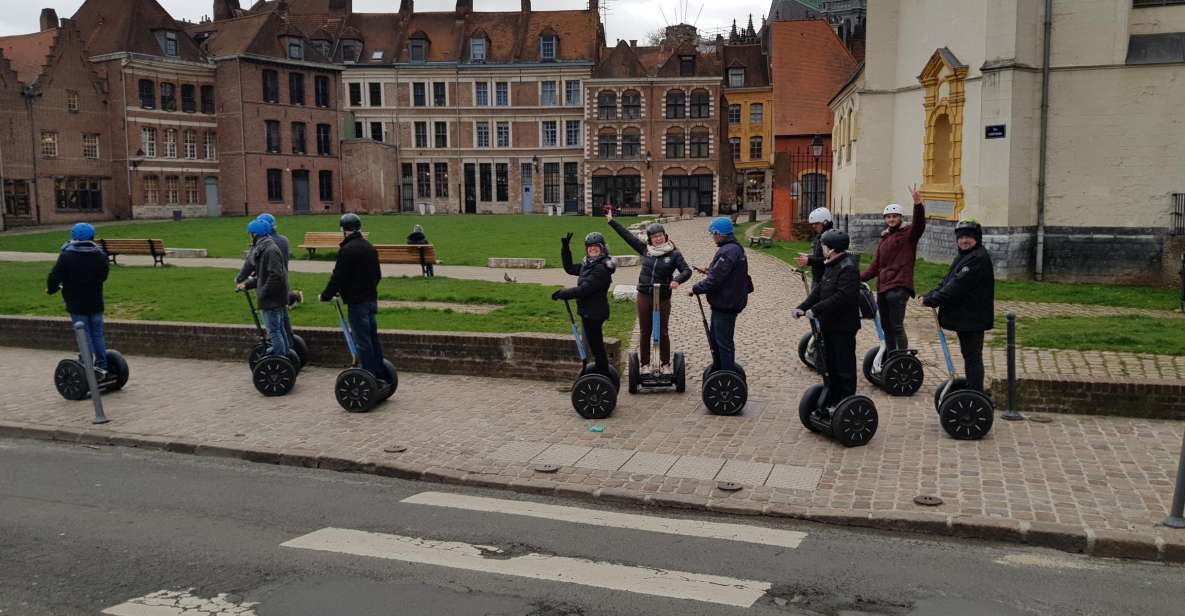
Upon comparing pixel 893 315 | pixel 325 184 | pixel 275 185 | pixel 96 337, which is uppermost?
pixel 325 184

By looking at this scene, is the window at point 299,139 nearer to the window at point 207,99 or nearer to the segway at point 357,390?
the window at point 207,99

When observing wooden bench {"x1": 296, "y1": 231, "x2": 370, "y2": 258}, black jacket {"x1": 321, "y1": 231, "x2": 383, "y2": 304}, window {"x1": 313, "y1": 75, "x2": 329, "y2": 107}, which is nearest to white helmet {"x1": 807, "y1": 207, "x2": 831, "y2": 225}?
black jacket {"x1": 321, "y1": 231, "x2": 383, "y2": 304}

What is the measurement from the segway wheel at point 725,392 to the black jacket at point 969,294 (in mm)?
2044

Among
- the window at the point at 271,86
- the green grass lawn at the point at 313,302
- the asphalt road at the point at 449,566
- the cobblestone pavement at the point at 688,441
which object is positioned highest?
the window at the point at 271,86

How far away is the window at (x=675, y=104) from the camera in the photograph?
73.4 meters

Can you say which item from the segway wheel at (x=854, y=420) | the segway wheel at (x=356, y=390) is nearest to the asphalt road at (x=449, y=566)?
the segway wheel at (x=854, y=420)

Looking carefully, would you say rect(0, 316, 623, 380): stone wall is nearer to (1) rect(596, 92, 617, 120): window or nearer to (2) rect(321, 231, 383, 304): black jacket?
(2) rect(321, 231, 383, 304): black jacket

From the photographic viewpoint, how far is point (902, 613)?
539 cm

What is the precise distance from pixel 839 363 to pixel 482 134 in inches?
2825

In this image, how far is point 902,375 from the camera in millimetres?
11031

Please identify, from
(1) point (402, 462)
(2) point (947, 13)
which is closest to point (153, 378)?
(1) point (402, 462)

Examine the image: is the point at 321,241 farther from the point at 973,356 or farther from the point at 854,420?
the point at 973,356

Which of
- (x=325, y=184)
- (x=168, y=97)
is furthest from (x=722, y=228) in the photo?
(x=325, y=184)

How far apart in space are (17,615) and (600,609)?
3.21 m
